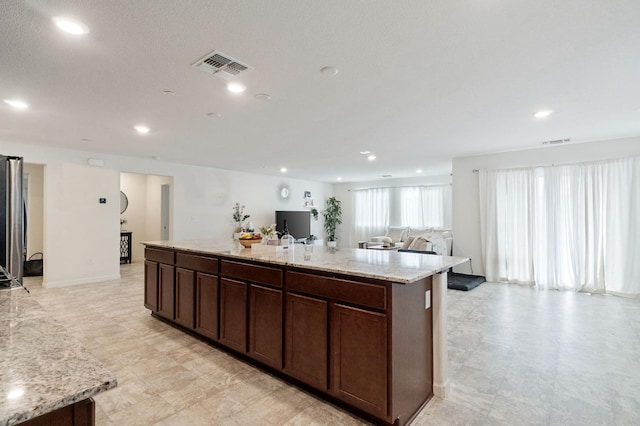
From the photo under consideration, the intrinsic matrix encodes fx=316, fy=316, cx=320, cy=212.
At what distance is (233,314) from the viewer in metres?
2.76

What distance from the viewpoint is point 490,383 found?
240 cm

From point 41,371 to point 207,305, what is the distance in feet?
7.71

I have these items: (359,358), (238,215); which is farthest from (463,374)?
(238,215)

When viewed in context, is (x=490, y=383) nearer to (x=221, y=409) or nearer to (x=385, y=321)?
(x=385, y=321)

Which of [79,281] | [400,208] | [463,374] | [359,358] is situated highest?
[400,208]

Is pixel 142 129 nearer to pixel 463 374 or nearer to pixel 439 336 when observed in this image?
pixel 439 336

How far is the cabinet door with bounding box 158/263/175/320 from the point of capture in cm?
348

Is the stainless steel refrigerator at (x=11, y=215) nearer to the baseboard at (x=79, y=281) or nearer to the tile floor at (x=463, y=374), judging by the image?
the tile floor at (x=463, y=374)

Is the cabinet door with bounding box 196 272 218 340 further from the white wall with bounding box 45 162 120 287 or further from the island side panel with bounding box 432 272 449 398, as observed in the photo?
the white wall with bounding box 45 162 120 287

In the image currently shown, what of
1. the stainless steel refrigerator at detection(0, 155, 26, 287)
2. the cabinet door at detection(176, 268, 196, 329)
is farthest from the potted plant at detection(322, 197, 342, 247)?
the stainless steel refrigerator at detection(0, 155, 26, 287)

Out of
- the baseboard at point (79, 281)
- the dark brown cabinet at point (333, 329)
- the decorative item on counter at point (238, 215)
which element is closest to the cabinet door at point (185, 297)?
the dark brown cabinet at point (333, 329)

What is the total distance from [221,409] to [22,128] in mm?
4682

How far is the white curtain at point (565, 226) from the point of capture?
188 inches

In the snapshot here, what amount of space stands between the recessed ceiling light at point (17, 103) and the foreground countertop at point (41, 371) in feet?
10.8
